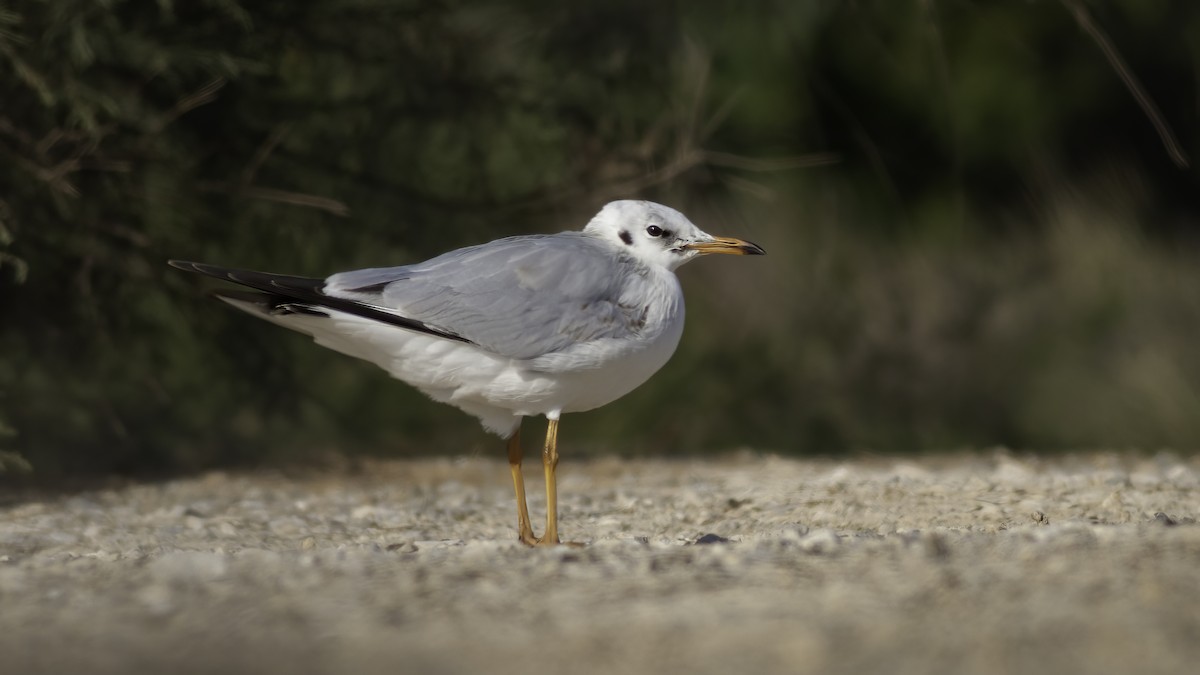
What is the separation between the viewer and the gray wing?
3891mm

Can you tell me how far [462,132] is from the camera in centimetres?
723

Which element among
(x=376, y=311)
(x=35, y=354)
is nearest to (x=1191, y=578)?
(x=376, y=311)

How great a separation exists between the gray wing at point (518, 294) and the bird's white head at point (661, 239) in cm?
14

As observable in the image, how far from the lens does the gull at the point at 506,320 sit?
3879 mm

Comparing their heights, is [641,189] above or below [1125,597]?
above

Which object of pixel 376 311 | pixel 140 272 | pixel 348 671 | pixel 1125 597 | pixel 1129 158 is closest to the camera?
pixel 348 671

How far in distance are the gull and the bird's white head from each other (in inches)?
4.5

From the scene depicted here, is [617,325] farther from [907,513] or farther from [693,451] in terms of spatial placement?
[693,451]

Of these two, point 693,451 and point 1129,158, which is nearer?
point 693,451

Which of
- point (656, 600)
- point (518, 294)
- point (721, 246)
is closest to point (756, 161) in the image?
point (721, 246)

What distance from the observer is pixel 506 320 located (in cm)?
391

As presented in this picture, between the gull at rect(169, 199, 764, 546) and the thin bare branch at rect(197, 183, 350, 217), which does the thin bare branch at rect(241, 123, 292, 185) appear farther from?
the gull at rect(169, 199, 764, 546)

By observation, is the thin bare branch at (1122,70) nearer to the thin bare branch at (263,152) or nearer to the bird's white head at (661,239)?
the bird's white head at (661,239)

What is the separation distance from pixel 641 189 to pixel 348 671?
4681 mm
